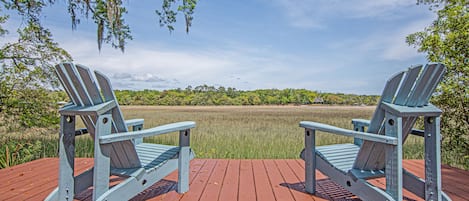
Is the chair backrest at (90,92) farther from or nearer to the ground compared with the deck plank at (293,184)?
farther from the ground

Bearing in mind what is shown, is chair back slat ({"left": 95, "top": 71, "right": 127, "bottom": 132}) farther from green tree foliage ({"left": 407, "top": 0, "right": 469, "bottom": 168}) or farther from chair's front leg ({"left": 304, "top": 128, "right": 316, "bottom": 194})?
green tree foliage ({"left": 407, "top": 0, "right": 469, "bottom": 168})

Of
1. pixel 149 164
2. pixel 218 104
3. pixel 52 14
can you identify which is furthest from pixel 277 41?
pixel 218 104

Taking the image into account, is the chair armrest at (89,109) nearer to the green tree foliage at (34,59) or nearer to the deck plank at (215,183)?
the deck plank at (215,183)

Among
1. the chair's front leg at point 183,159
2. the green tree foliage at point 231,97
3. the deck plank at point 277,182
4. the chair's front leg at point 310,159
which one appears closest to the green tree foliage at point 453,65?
the deck plank at point 277,182

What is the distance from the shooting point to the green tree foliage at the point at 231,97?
92.8 feet

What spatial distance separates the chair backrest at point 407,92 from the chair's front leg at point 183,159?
54.9 inches

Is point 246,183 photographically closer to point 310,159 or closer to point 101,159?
point 310,159

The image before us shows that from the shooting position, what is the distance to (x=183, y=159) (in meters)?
2.22

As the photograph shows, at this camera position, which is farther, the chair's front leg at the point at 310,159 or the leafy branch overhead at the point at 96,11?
the leafy branch overhead at the point at 96,11

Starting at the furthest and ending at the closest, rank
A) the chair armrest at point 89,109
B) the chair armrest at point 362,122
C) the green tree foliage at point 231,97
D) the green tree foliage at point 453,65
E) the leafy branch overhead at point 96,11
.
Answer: the green tree foliage at point 231,97 < the leafy branch overhead at point 96,11 < the green tree foliage at point 453,65 < the chair armrest at point 362,122 < the chair armrest at point 89,109

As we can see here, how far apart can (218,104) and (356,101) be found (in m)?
16.3

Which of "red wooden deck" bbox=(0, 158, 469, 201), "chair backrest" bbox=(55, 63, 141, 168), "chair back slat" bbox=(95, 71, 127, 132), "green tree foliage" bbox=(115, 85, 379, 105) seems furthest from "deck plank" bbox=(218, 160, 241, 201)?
"green tree foliage" bbox=(115, 85, 379, 105)

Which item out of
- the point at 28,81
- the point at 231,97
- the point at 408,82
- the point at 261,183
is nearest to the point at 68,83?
the point at 261,183

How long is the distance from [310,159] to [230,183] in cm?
86
